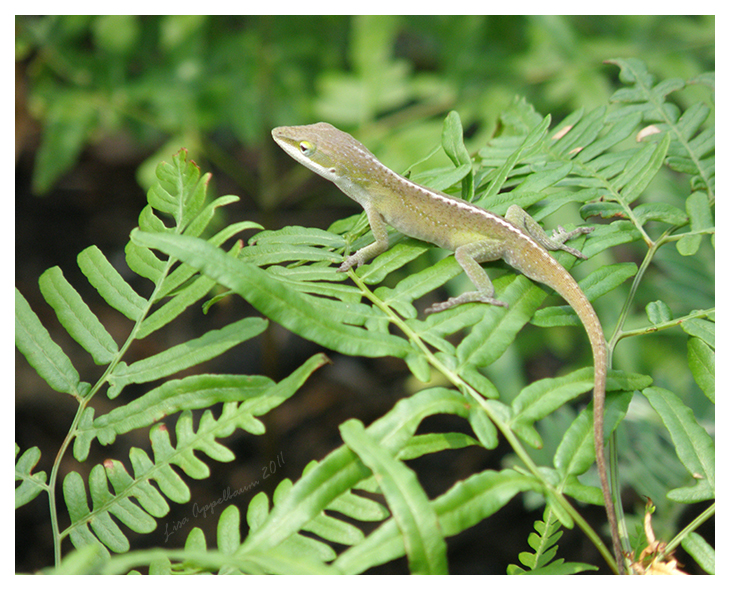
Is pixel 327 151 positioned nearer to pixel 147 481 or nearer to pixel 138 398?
pixel 138 398

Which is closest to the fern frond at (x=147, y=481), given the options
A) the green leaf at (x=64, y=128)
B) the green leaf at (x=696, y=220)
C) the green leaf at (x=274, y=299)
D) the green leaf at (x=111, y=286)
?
the green leaf at (x=274, y=299)

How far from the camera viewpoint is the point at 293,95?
5676mm

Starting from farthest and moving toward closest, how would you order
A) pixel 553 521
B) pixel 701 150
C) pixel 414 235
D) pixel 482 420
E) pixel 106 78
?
1. pixel 106 78
2. pixel 414 235
3. pixel 701 150
4. pixel 553 521
5. pixel 482 420

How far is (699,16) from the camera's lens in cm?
558

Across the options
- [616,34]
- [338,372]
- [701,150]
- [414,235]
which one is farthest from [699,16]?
[338,372]

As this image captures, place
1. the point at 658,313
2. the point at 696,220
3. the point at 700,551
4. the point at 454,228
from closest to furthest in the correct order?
the point at 700,551 < the point at 658,313 < the point at 696,220 < the point at 454,228

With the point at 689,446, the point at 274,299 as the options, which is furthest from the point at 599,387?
the point at 274,299

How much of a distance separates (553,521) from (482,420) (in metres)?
0.56

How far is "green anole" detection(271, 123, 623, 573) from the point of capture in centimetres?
242

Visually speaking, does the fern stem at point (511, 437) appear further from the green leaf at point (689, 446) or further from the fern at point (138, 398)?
the fern at point (138, 398)

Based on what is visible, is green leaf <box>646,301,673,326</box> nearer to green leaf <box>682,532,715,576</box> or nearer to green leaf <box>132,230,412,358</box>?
green leaf <box>682,532,715,576</box>

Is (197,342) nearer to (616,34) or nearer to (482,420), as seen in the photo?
(482,420)

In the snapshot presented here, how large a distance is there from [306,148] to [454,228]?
1298 millimetres

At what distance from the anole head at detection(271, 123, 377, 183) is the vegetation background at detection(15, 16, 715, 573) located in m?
1.32
